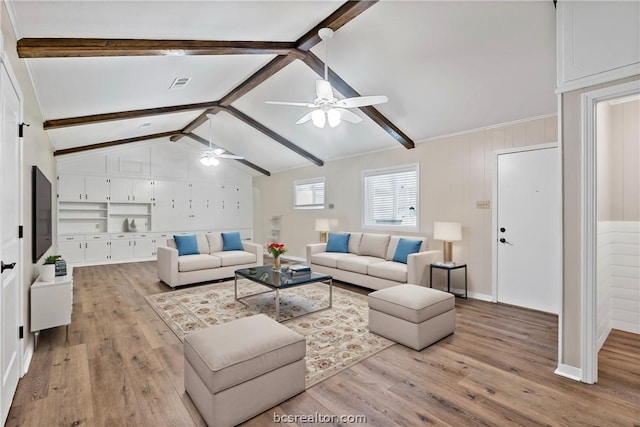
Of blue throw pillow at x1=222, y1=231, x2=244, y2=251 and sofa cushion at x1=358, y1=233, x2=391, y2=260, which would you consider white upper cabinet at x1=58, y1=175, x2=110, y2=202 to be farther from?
sofa cushion at x1=358, y1=233, x2=391, y2=260

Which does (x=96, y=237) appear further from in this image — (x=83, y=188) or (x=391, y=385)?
(x=391, y=385)

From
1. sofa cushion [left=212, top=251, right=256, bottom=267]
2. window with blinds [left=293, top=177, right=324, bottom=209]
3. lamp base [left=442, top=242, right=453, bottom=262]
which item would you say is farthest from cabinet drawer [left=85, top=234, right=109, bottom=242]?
lamp base [left=442, top=242, right=453, bottom=262]

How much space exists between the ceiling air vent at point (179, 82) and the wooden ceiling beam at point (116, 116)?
3.49 feet

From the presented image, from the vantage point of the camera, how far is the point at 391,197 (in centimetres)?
589

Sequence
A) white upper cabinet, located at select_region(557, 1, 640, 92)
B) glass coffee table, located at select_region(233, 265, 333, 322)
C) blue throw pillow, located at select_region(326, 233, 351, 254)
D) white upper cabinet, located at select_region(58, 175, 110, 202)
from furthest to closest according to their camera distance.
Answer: white upper cabinet, located at select_region(58, 175, 110, 202)
blue throw pillow, located at select_region(326, 233, 351, 254)
glass coffee table, located at select_region(233, 265, 333, 322)
white upper cabinet, located at select_region(557, 1, 640, 92)

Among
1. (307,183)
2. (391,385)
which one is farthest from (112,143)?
(391,385)

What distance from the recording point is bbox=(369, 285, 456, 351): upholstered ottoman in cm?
286

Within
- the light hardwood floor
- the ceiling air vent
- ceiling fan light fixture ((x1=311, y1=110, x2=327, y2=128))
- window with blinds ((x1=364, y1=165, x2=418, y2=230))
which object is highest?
the ceiling air vent

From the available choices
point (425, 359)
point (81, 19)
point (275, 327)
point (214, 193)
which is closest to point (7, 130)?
point (81, 19)

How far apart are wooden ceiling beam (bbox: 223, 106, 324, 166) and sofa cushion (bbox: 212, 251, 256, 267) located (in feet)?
8.19

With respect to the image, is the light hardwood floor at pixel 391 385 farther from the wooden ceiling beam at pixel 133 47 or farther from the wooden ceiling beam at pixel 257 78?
the wooden ceiling beam at pixel 257 78

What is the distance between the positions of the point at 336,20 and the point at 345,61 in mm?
795

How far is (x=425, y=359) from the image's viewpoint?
2695mm

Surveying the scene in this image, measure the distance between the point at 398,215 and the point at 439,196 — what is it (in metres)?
0.91
